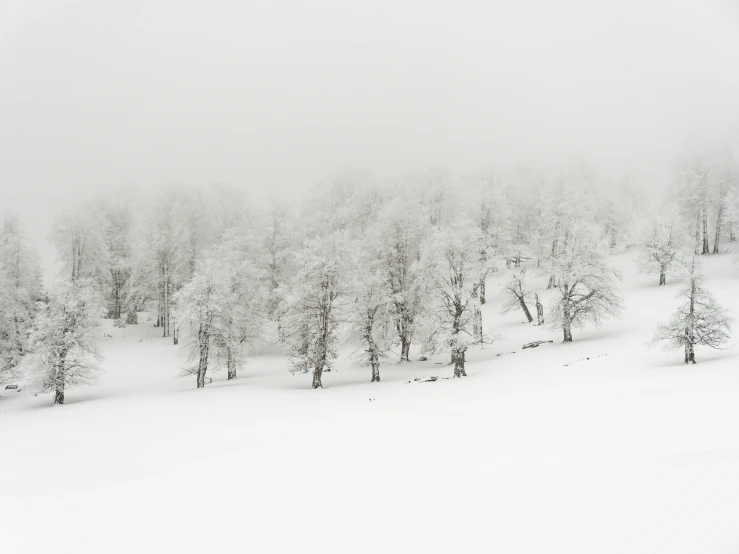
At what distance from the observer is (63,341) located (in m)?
25.2

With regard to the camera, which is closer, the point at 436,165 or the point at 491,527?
the point at 491,527

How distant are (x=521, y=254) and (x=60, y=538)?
38850 millimetres


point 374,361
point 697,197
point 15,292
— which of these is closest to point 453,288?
point 374,361

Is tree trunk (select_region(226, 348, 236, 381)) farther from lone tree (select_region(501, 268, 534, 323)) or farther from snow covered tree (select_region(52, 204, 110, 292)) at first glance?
lone tree (select_region(501, 268, 534, 323))

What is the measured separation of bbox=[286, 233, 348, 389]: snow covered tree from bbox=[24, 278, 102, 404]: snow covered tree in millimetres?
13948

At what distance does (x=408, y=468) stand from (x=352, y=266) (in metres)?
19.4

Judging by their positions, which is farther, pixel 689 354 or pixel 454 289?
pixel 454 289

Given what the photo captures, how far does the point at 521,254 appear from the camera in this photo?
1500 inches

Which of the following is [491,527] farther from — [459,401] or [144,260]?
[144,260]

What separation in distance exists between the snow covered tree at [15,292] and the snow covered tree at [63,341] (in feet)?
12.0

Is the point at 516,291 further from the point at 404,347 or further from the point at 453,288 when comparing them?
the point at 404,347

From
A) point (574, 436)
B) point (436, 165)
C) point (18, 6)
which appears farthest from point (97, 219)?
point (18, 6)

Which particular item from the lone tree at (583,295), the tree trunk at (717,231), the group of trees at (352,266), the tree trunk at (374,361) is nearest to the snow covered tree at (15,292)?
the group of trees at (352,266)

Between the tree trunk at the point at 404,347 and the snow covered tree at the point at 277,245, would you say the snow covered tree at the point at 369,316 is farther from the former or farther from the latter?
the snow covered tree at the point at 277,245
